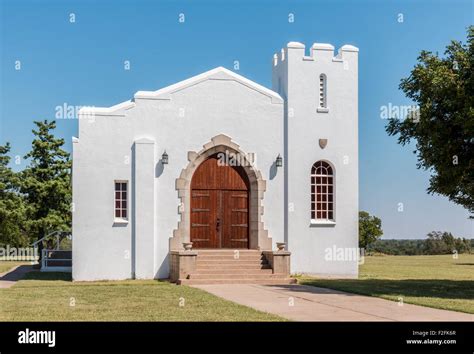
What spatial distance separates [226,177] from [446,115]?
837 centimetres

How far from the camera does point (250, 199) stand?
927 inches

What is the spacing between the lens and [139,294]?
17203 millimetres

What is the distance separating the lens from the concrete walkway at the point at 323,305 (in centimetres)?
1285

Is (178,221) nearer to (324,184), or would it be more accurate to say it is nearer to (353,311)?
(324,184)

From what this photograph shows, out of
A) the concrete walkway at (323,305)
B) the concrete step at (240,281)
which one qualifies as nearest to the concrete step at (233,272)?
the concrete step at (240,281)

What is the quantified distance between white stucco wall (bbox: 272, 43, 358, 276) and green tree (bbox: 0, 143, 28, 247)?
14037 mm

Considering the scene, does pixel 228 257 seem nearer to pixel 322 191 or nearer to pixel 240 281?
pixel 240 281

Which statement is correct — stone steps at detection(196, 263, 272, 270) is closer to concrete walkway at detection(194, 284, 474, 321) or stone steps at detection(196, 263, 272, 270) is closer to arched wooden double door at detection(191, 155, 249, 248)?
arched wooden double door at detection(191, 155, 249, 248)

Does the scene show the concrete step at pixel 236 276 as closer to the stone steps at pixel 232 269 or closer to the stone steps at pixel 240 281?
the stone steps at pixel 232 269

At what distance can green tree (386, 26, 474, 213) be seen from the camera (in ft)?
55.7

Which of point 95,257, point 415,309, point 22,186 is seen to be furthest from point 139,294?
point 22,186

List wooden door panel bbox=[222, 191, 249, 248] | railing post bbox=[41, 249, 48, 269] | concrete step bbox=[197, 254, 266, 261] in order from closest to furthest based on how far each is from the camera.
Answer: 1. concrete step bbox=[197, 254, 266, 261]
2. wooden door panel bbox=[222, 191, 249, 248]
3. railing post bbox=[41, 249, 48, 269]

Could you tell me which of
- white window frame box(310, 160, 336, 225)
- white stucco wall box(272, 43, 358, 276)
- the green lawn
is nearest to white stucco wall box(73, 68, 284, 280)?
white stucco wall box(272, 43, 358, 276)

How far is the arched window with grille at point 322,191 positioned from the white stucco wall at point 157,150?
125 centimetres
